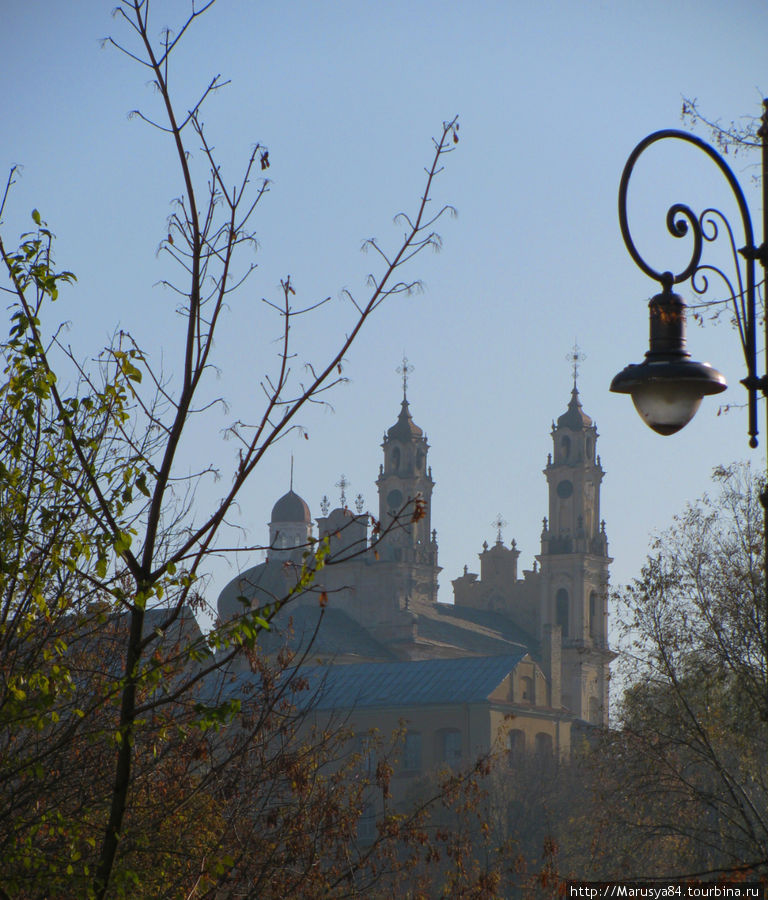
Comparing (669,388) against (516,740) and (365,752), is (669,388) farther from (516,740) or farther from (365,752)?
(516,740)

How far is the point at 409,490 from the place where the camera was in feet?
295

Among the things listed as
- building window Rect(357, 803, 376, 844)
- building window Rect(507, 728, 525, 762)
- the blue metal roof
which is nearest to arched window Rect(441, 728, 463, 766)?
the blue metal roof

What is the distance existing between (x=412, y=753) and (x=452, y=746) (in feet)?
6.11

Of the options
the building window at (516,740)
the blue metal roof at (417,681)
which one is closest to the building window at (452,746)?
the blue metal roof at (417,681)

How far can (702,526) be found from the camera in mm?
26047

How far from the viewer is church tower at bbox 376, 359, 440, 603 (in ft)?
289

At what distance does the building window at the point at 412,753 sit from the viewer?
6194cm

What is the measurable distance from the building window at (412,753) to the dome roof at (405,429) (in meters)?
31.2

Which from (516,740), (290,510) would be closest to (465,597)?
(290,510)

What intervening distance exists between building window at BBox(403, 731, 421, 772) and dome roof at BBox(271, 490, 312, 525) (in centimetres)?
3172

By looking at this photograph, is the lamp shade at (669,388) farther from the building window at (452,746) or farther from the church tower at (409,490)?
the church tower at (409,490)

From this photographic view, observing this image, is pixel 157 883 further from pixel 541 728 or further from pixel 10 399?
pixel 541 728

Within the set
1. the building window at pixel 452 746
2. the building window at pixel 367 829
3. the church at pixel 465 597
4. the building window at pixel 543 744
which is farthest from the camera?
the church at pixel 465 597

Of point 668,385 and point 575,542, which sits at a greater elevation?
point 575,542
